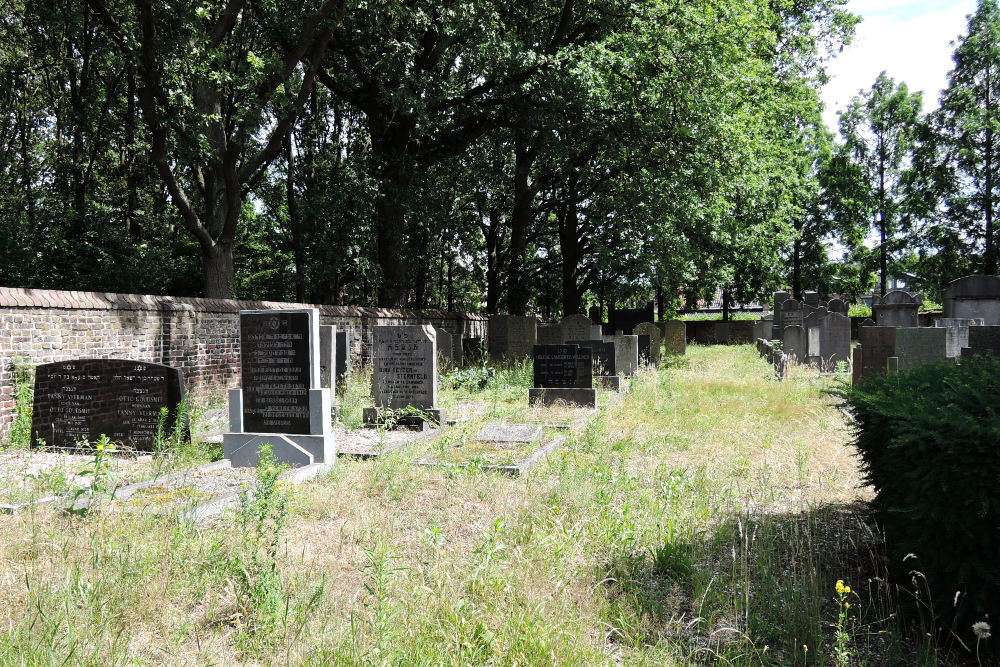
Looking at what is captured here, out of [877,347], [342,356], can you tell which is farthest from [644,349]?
[342,356]

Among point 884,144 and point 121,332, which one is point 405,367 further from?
point 884,144

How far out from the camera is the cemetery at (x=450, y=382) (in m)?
3.20

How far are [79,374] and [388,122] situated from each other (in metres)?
12.9

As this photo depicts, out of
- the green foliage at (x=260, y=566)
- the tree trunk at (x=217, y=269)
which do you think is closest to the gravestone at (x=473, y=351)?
the tree trunk at (x=217, y=269)

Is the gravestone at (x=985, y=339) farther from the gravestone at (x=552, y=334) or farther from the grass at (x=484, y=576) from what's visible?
the gravestone at (x=552, y=334)

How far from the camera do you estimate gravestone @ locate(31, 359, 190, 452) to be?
24.6 ft

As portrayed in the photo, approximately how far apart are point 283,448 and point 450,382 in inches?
285

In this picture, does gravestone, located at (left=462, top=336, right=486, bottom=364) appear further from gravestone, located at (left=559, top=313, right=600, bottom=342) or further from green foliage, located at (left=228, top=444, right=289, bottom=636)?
green foliage, located at (left=228, top=444, right=289, bottom=636)

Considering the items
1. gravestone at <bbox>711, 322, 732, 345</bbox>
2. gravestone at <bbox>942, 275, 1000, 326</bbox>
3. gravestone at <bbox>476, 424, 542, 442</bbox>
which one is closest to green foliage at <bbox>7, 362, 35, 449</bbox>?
gravestone at <bbox>476, 424, 542, 442</bbox>

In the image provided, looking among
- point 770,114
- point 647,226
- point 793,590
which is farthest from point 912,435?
point 770,114

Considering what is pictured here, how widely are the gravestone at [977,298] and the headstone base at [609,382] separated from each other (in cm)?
649

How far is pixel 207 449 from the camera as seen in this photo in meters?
7.65

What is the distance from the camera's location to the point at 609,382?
13914 mm

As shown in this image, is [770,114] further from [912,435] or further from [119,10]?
[912,435]
